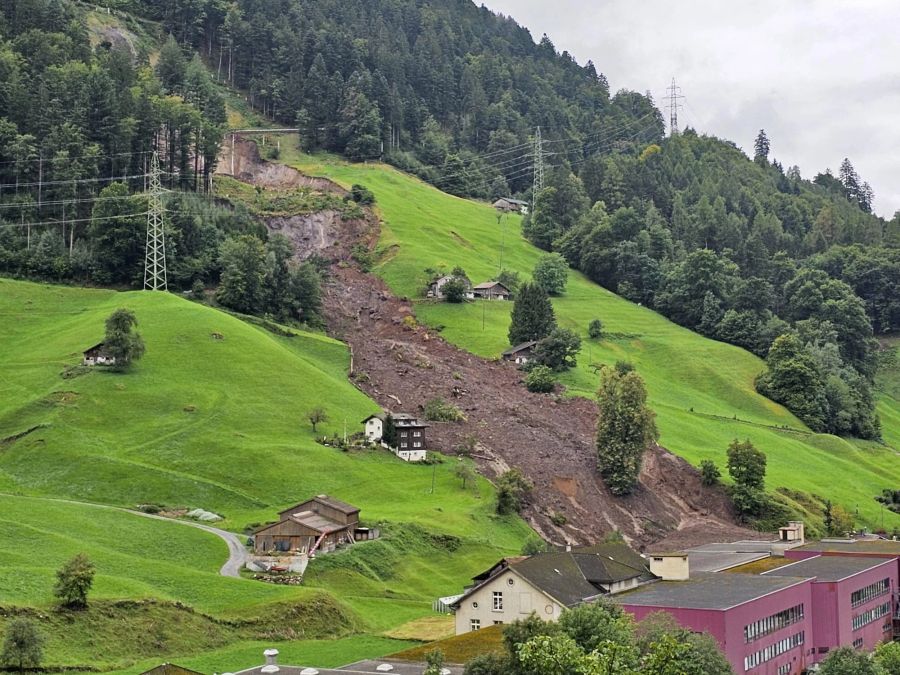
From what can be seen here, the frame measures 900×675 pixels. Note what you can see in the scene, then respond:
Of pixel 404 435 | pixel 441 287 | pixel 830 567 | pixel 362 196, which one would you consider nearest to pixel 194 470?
pixel 404 435

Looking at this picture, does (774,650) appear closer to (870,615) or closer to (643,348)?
(870,615)

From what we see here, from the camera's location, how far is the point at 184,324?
4407 inches

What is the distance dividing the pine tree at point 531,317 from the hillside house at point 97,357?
142 feet

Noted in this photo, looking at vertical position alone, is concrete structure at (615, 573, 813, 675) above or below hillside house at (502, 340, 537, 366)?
below

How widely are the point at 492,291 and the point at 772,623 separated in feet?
296

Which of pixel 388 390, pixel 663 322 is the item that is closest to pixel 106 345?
pixel 388 390

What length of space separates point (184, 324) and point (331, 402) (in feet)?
54.1

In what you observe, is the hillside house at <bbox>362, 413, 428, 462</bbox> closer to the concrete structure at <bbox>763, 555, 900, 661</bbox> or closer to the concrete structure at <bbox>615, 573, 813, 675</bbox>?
the concrete structure at <bbox>763, 555, 900, 661</bbox>

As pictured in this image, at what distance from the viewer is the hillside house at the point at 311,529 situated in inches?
2985

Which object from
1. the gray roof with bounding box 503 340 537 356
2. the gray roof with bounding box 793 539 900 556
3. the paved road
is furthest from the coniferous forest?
the gray roof with bounding box 793 539 900 556

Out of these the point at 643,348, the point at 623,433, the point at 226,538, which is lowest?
the point at 226,538

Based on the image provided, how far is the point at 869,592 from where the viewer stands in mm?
72250

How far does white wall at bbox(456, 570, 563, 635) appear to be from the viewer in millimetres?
61656

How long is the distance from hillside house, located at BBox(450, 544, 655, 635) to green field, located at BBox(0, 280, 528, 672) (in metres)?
5.32
